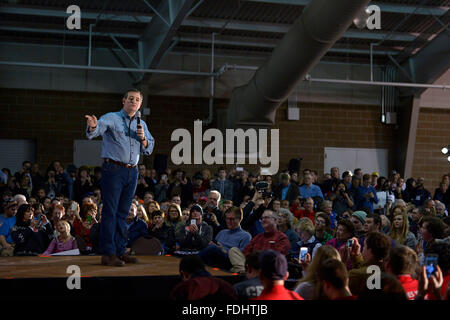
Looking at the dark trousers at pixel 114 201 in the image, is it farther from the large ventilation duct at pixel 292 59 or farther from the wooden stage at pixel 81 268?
the large ventilation duct at pixel 292 59

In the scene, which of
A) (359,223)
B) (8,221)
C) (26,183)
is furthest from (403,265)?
(26,183)

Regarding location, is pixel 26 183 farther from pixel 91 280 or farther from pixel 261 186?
pixel 91 280

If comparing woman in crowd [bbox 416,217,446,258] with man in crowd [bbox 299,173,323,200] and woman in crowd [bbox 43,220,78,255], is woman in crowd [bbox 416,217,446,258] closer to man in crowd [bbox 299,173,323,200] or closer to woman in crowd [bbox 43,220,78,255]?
woman in crowd [bbox 43,220,78,255]

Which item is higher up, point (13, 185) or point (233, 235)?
point (13, 185)

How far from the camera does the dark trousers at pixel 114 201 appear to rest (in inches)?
178

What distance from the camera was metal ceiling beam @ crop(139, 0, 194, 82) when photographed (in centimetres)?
1065

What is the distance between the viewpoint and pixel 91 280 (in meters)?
3.91

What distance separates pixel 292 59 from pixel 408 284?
7.44m

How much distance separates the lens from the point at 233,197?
37.5 feet

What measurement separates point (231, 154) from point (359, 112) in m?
3.83

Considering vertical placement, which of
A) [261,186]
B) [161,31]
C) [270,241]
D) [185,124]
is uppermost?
[161,31]

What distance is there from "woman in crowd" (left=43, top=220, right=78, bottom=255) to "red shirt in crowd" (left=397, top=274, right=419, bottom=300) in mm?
3872

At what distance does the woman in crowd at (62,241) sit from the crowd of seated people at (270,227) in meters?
0.01
